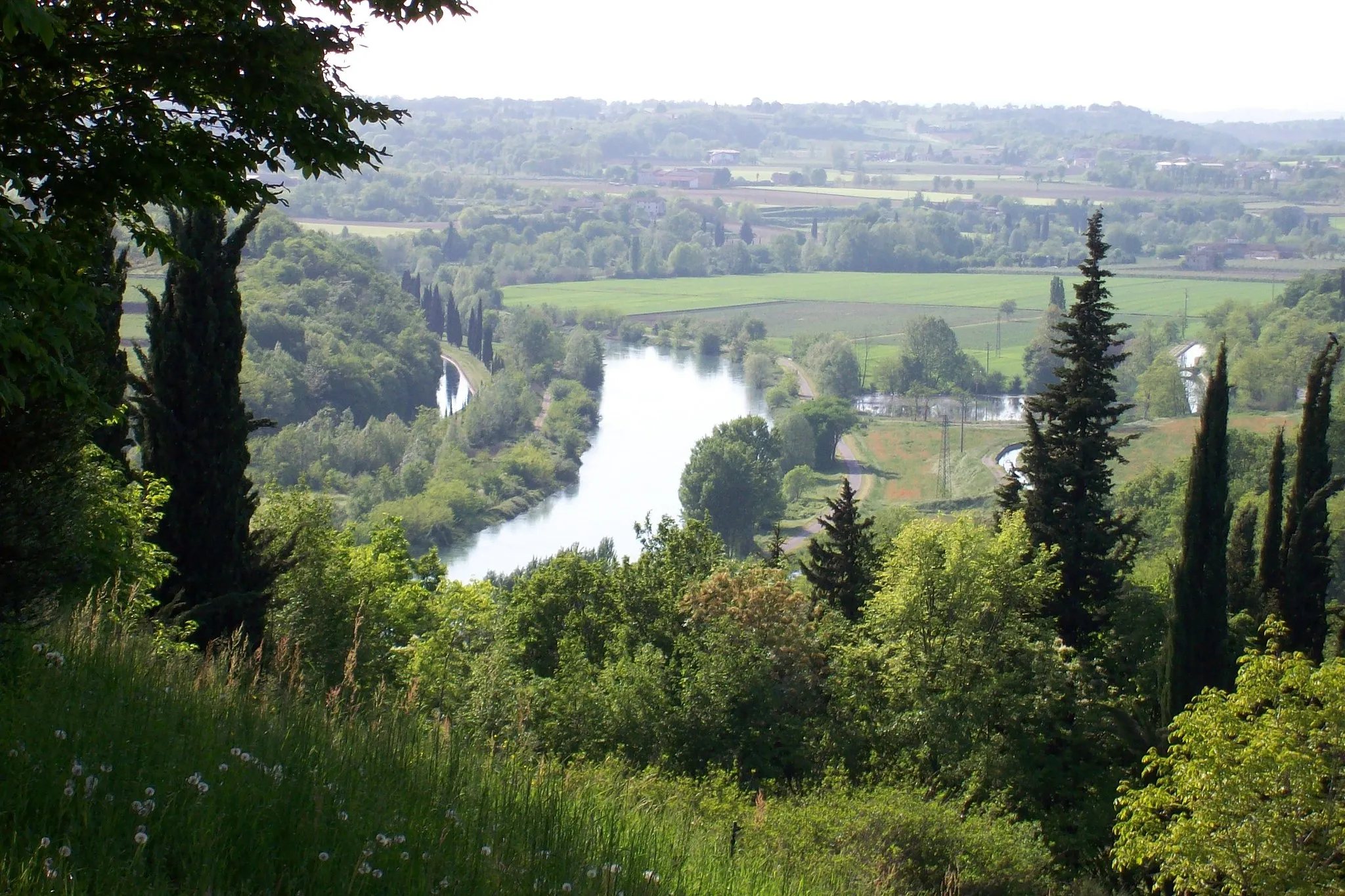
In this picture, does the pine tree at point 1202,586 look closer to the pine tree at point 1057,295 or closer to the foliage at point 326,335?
the foliage at point 326,335

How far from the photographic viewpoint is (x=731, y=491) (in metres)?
64.0

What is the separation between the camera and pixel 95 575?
30.0ft

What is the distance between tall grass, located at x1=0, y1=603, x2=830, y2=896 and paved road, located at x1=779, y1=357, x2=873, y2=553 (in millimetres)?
39120

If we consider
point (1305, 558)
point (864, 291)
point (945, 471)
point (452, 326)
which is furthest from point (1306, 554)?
point (864, 291)

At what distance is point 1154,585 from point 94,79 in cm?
2144

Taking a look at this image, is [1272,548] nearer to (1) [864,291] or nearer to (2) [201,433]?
(2) [201,433]

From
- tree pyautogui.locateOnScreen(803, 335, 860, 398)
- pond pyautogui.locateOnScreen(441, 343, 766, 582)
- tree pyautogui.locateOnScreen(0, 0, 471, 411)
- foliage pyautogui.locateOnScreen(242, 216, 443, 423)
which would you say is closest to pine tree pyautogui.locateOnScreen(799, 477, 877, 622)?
tree pyautogui.locateOnScreen(0, 0, 471, 411)

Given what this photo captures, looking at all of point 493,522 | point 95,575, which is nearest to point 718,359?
point 493,522

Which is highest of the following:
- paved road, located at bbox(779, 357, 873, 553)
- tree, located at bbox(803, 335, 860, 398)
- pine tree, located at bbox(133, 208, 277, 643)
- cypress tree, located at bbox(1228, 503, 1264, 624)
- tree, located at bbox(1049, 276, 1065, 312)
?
pine tree, located at bbox(133, 208, 277, 643)

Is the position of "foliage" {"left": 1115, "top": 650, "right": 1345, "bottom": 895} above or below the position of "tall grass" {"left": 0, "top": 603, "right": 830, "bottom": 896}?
below

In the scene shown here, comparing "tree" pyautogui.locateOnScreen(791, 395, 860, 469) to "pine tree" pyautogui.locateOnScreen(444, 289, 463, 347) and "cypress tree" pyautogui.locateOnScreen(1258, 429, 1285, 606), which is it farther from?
"cypress tree" pyautogui.locateOnScreen(1258, 429, 1285, 606)

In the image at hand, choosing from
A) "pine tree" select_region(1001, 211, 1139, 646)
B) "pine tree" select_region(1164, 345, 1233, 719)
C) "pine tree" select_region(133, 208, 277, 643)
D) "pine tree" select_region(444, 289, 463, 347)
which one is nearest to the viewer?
"pine tree" select_region(133, 208, 277, 643)

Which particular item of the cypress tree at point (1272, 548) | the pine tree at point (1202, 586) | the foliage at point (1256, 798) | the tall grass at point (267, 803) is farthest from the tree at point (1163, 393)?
the tall grass at point (267, 803)

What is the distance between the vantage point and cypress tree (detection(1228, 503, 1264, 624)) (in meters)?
20.9
